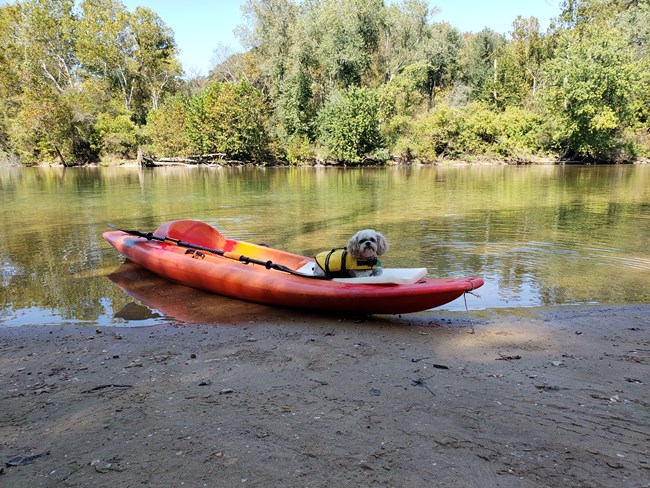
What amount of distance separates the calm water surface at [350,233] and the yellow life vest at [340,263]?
1.21 metres

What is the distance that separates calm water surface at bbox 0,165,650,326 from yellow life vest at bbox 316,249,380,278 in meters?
1.21

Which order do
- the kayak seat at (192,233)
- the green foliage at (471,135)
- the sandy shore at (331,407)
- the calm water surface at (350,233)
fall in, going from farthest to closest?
1. the green foliage at (471,135)
2. the kayak seat at (192,233)
3. the calm water surface at (350,233)
4. the sandy shore at (331,407)

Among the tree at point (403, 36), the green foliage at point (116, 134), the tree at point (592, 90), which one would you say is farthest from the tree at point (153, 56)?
the tree at point (592, 90)

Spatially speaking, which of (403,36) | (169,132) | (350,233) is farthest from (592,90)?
(169,132)

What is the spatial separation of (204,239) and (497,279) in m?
4.15

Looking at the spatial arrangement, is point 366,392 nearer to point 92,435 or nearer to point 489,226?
point 92,435

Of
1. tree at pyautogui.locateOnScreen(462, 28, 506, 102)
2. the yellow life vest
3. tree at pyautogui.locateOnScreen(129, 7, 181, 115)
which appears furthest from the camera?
tree at pyautogui.locateOnScreen(129, 7, 181, 115)

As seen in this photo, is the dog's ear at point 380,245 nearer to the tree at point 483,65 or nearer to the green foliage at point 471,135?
the green foliage at point 471,135

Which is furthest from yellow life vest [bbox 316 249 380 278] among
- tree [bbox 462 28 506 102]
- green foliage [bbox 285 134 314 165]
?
tree [bbox 462 28 506 102]

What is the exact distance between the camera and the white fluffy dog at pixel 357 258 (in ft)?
14.6

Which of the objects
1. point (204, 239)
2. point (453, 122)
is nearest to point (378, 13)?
point (453, 122)

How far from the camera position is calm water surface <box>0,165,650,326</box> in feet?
17.9

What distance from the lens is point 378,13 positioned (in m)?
36.9

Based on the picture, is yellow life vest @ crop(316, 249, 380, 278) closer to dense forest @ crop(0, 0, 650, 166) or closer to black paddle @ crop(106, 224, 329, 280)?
black paddle @ crop(106, 224, 329, 280)
